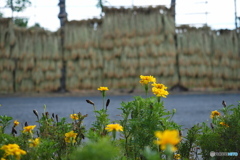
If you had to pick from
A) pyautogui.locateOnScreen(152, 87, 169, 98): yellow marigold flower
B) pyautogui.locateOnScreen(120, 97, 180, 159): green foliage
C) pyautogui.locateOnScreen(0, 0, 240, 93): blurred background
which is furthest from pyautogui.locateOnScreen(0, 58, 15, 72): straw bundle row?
pyautogui.locateOnScreen(152, 87, 169, 98): yellow marigold flower

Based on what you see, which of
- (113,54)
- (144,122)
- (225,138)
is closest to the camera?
(144,122)

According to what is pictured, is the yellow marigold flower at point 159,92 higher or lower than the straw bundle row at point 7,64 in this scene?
lower

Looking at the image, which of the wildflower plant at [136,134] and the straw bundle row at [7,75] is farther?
the straw bundle row at [7,75]

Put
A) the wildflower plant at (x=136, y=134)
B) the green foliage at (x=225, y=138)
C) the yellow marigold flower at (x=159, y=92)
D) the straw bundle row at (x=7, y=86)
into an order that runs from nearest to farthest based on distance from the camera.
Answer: the wildflower plant at (x=136, y=134), the yellow marigold flower at (x=159, y=92), the green foliage at (x=225, y=138), the straw bundle row at (x=7, y=86)

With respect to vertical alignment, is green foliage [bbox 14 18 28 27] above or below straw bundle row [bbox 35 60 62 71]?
above

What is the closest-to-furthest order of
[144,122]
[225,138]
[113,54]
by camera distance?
[144,122] < [225,138] < [113,54]

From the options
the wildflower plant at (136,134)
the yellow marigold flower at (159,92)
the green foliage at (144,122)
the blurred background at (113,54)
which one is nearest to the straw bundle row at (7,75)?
the blurred background at (113,54)

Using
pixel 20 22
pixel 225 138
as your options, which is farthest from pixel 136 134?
pixel 20 22

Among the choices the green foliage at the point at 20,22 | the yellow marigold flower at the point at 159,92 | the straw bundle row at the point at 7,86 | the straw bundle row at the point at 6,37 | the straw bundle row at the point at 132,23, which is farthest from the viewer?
the green foliage at the point at 20,22

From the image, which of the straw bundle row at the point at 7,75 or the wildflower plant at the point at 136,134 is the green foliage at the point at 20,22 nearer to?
the straw bundle row at the point at 7,75

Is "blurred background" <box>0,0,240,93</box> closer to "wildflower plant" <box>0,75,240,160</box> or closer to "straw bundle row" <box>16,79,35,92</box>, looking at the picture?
"straw bundle row" <box>16,79,35,92</box>

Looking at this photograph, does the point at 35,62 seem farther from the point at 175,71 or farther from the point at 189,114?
the point at 189,114

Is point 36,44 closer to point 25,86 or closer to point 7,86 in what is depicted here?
point 25,86

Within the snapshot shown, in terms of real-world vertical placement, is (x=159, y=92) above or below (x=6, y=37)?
below
